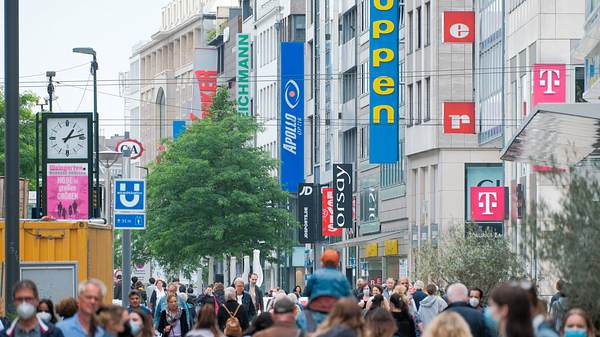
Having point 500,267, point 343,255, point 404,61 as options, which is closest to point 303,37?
point 343,255

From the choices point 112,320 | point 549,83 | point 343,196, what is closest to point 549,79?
point 549,83

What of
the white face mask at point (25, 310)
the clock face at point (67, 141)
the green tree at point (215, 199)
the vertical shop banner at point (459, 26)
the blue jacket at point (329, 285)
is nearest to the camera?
the white face mask at point (25, 310)

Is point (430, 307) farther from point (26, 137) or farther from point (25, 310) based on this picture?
point (26, 137)

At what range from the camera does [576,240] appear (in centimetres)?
1992

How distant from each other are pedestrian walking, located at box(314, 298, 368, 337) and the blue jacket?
299 centimetres

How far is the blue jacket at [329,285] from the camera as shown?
16.7 meters

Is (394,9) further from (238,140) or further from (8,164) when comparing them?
(8,164)

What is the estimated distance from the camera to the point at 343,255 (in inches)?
3445

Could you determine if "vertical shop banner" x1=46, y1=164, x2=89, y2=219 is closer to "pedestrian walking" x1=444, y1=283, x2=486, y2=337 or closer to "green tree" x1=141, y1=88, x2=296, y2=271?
"pedestrian walking" x1=444, y1=283, x2=486, y2=337

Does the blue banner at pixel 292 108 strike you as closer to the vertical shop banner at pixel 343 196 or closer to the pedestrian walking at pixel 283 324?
the vertical shop banner at pixel 343 196

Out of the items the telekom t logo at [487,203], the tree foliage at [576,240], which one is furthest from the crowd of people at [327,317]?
the telekom t logo at [487,203]

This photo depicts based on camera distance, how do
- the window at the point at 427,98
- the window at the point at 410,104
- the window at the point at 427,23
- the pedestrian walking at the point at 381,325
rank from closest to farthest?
the pedestrian walking at the point at 381,325 → the window at the point at 427,98 → the window at the point at 427,23 → the window at the point at 410,104

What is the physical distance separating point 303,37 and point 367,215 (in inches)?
855

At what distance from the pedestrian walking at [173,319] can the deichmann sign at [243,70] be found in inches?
3165
